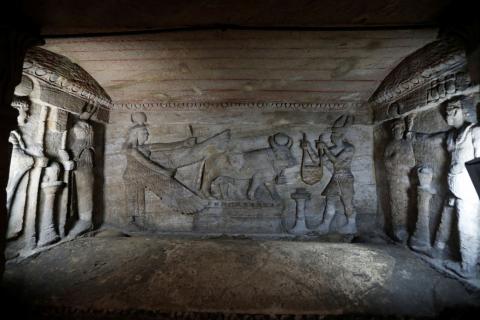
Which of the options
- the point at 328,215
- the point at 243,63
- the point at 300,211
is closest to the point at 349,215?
the point at 328,215

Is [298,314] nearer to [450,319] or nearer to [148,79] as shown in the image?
[450,319]

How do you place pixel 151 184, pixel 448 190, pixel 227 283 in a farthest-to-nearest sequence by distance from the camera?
pixel 151 184
pixel 448 190
pixel 227 283

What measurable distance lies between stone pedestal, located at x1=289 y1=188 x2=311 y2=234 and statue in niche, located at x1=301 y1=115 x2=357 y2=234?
0.75ft

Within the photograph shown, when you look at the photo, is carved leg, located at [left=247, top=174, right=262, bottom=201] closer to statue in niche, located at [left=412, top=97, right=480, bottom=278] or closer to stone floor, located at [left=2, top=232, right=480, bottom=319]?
stone floor, located at [left=2, top=232, right=480, bottom=319]

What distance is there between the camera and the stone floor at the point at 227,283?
161cm

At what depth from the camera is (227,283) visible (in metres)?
1.90

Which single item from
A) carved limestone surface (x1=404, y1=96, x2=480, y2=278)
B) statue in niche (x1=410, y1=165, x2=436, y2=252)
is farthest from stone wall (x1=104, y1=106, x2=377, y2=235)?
carved limestone surface (x1=404, y1=96, x2=480, y2=278)

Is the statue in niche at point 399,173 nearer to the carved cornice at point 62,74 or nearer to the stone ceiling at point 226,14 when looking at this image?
the stone ceiling at point 226,14

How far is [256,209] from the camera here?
3381 mm

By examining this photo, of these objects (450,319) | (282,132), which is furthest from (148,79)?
(450,319)

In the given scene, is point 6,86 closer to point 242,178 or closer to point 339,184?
point 242,178

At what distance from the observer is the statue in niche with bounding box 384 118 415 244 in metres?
2.78

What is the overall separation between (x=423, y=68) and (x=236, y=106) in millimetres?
2299

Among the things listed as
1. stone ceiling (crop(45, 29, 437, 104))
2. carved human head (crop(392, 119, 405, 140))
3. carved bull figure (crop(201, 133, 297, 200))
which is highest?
stone ceiling (crop(45, 29, 437, 104))
